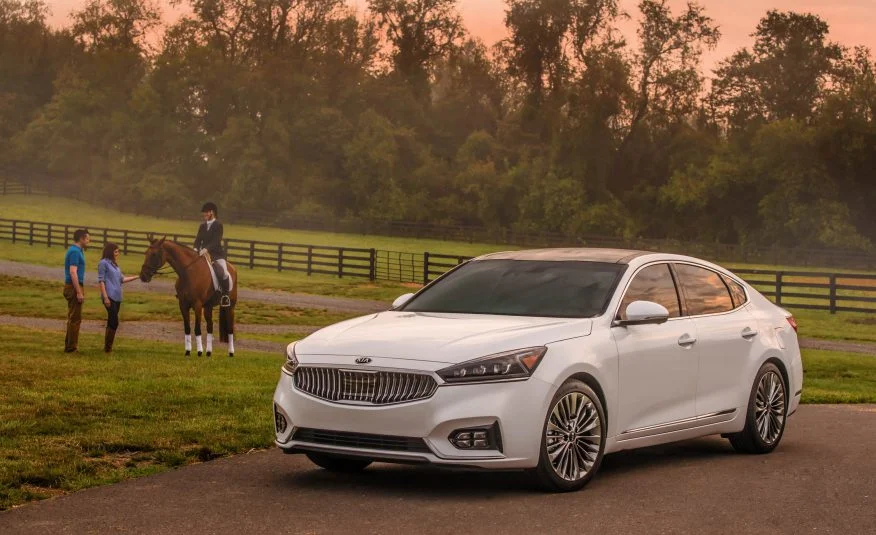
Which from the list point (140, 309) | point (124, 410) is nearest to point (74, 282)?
point (124, 410)

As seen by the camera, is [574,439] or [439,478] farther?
[439,478]

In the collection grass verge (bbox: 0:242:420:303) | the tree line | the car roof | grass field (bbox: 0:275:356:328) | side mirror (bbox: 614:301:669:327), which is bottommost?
grass field (bbox: 0:275:356:328)

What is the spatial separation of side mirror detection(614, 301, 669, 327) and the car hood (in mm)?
332

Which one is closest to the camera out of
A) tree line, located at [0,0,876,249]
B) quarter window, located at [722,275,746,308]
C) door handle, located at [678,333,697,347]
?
door handle, located at [678,333,697,347]

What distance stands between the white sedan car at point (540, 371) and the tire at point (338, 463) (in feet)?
0.05

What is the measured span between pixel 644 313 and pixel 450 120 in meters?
94.7

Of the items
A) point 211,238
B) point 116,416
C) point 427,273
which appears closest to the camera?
point 116,416

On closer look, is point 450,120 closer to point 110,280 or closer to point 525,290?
point 110,280

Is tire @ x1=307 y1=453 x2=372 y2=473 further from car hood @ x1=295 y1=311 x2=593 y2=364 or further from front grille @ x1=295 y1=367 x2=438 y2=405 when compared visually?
car hood @ x1=295 y1=311 x2=593 y2=364

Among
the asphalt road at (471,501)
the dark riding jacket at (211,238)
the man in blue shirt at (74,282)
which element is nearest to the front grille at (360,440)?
the asphalt road at (471,501)

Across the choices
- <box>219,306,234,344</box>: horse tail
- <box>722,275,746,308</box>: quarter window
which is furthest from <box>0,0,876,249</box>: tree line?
<box>722,275,746,308</box>: quarter window

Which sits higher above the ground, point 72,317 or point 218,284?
point 218,284

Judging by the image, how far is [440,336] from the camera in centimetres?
891

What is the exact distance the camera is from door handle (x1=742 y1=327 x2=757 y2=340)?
11094 mm
